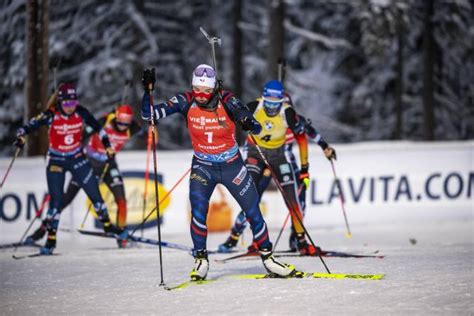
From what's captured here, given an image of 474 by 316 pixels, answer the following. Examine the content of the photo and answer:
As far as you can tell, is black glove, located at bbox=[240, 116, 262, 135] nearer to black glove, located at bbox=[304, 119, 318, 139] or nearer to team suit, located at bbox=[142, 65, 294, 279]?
team suit, located at bbox=[142, 65, 294, 279]

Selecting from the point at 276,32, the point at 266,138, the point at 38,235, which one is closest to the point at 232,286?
the point at 266,138

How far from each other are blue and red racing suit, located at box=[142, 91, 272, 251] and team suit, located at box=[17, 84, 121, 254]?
3.29m

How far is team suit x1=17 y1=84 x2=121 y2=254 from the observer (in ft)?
37.0

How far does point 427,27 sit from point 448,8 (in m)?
0.87

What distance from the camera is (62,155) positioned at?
37.3ft

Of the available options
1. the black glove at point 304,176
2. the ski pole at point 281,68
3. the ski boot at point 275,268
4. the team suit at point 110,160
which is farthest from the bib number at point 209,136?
the team suit at point 110,160

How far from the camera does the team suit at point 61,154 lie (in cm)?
1127

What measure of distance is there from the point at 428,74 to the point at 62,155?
1819 cm

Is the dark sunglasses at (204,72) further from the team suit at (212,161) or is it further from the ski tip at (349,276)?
the ski tip at (349,276)

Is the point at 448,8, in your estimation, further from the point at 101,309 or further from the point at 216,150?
the point at 101,309

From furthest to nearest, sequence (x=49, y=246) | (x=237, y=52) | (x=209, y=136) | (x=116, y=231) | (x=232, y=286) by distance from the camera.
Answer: (x=237, y=52), (x=116, y=231), (x=49, y=246), (x=209, y=136), (x=232, y=286)

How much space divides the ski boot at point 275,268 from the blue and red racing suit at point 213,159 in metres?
0.07

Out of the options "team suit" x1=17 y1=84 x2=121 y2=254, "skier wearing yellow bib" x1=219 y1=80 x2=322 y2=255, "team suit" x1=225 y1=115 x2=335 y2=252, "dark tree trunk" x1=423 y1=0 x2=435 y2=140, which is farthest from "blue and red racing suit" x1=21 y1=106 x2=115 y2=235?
"dark tree trunk" x1=423 y1=0 x2=435 y2=140

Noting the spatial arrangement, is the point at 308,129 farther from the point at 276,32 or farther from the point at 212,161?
the point at 276,32
